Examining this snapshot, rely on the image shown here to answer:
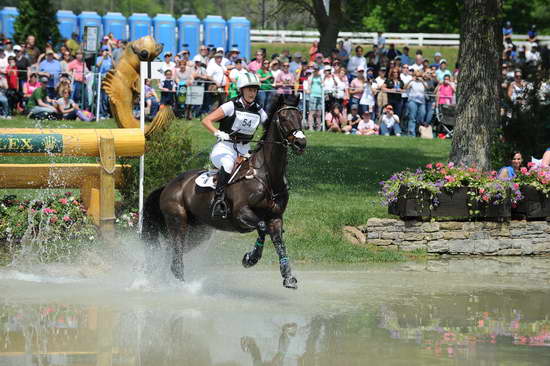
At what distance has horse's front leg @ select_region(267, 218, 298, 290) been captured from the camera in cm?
1134

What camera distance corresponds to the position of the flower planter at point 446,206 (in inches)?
627

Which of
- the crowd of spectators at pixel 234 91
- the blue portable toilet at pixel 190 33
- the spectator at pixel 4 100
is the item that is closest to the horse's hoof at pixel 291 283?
the crowd of spectators at pixel 234 91

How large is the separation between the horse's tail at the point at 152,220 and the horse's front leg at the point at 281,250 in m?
2.21

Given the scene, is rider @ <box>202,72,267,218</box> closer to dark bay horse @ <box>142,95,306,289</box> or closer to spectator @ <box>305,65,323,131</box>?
dark bay horse @ <box>142,95,306,289</box>

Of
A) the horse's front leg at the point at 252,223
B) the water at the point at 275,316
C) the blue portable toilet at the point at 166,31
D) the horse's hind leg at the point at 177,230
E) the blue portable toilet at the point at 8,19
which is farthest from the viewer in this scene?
the blue portable toilet at the point at 166,31

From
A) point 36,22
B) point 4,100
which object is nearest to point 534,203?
point 4,100

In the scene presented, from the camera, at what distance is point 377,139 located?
85.9 feet

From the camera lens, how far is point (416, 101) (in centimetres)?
2714

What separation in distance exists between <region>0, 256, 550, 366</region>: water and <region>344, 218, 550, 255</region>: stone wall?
973 mm

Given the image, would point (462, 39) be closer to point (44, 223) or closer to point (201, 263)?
point (201, 263)

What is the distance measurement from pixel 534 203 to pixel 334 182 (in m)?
5.34

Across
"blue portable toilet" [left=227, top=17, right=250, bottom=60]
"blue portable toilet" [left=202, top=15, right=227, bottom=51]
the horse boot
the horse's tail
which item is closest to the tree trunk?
the horse's tail

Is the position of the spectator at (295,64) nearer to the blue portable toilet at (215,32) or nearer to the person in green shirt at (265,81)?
the person in green shirt at (265,81)

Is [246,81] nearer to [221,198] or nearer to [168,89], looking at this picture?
[221,198]
